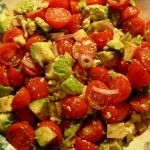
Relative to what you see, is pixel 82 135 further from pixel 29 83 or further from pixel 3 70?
pixel 3 70

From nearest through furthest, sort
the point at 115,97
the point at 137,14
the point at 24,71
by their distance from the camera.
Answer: the point at 115,97
the point at 24,71
the point at 137,14

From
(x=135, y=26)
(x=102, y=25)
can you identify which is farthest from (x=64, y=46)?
(x=135, y=26)

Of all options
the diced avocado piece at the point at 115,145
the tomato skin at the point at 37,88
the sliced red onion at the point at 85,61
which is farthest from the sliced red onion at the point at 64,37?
the diced avocado piece at the point at 115,145

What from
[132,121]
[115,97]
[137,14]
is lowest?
[132,121]

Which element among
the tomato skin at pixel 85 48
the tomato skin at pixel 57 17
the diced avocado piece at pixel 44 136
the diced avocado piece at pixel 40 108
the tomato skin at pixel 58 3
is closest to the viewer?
the diced avocado piece at pixel 44 136

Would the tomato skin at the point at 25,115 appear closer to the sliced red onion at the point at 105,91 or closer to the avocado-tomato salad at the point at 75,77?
the avocado-tomato salad at the point at 75,77

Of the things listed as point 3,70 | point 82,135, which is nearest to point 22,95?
point 3,70

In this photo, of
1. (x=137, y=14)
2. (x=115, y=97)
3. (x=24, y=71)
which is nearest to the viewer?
(x=115, y=97)
